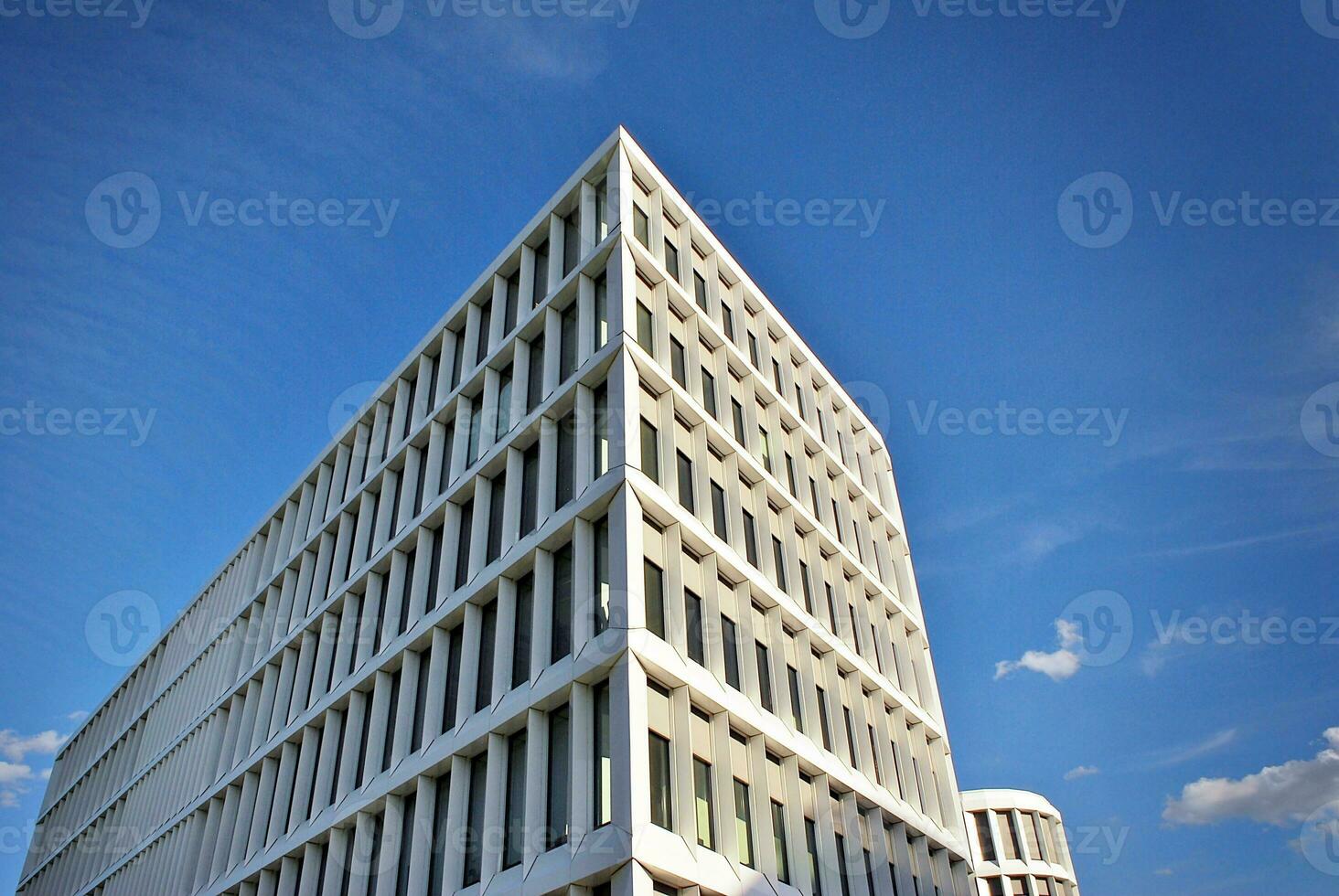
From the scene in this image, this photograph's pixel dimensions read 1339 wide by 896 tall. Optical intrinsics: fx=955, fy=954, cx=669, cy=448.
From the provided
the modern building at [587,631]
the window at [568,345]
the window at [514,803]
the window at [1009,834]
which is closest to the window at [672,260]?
the modern building at [587,631]

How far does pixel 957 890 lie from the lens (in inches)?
1193

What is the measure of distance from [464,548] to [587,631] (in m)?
8.02

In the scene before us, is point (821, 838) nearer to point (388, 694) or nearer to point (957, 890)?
point (957, 890)

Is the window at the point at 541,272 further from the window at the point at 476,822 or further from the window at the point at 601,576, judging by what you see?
the window at the point at 476,822

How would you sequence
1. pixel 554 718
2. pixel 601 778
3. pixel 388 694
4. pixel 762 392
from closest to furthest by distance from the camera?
pixel 601 778 → pixel 554 718 → pixel 388 694 → pixel 762 392

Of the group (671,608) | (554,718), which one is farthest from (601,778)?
(671,608)

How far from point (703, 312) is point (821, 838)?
1505 centimetres

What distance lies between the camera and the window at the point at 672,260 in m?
29.3

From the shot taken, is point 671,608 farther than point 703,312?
No

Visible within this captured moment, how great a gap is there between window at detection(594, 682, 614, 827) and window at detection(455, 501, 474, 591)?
717 centimetres

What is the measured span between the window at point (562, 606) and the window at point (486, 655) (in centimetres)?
205

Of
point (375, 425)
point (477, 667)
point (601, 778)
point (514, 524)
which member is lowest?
point (601, 778)

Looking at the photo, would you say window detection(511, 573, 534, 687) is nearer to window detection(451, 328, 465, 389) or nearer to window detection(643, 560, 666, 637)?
window detection(643, 560, 666, 637)

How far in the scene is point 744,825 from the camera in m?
21.0
